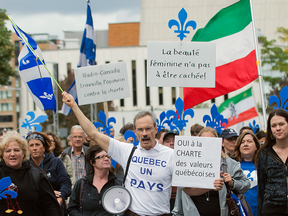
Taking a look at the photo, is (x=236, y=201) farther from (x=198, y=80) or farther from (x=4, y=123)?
(x=4, y=123)

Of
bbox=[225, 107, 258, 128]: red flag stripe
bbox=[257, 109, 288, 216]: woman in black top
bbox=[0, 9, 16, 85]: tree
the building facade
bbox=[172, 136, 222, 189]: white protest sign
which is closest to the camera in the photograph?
bbox=[172, 136, 222, 189]: white protest sign

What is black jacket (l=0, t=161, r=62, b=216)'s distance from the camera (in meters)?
3.80

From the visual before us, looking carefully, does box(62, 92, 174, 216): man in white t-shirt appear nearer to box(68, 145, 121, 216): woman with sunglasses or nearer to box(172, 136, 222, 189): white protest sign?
box(172, 136, 222, 189): white protest sign

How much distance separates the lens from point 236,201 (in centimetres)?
430

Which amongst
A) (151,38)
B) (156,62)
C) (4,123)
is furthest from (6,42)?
A: (4,123)

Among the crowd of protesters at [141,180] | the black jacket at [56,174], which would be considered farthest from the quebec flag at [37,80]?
the crowd of protesters at [141,180]

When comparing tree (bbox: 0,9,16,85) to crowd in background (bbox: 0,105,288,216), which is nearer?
crowd in background (bbox: 0,105,288,216)

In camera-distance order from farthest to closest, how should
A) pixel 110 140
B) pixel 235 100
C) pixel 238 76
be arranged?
pixel 235 100 → pixel 238 76 → pixel 110 140

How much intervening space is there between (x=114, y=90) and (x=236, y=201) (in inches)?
127

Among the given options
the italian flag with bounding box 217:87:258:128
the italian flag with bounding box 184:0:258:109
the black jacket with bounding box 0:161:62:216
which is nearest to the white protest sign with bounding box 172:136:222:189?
the black jacket with bounding box 0:161:62:216

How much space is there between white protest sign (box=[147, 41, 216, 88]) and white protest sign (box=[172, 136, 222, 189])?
1.60m

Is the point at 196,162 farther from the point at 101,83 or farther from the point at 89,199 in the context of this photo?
the point at 101,83

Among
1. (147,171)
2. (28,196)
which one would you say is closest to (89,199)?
(28,196)

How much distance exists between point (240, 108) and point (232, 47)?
4.62 meters
